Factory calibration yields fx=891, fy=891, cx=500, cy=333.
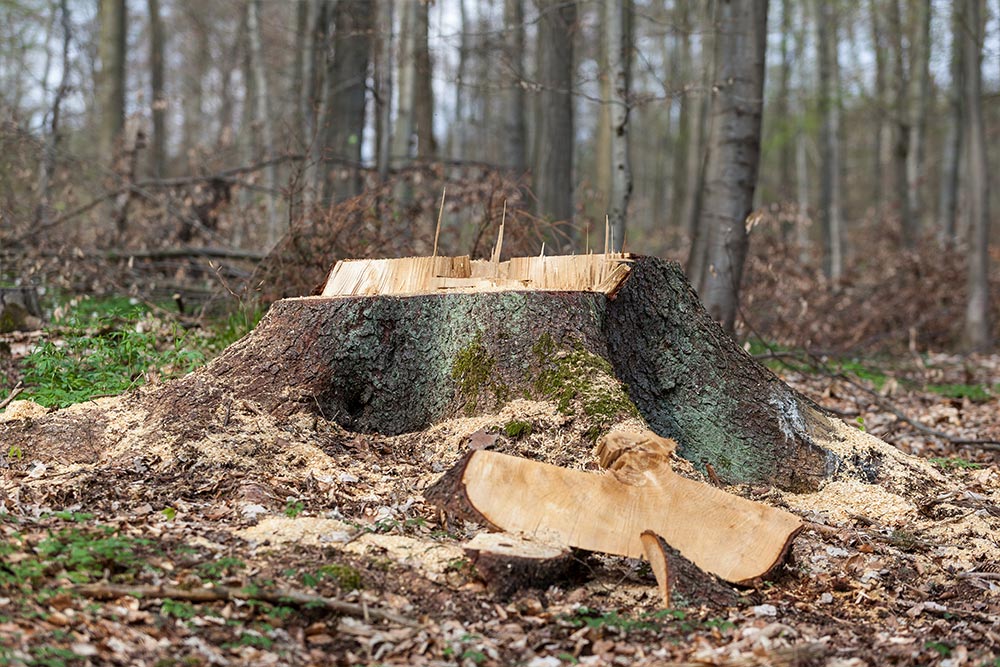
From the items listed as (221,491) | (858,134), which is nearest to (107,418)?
(221,491)

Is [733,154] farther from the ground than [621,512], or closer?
farther from the ground

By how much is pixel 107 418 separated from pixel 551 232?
4.64 meters

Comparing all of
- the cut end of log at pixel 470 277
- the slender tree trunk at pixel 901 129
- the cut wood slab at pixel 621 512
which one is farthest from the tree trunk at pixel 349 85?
the slender tree trunk at pixel 901 129

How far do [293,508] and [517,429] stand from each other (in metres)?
1.09

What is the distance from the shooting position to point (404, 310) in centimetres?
469

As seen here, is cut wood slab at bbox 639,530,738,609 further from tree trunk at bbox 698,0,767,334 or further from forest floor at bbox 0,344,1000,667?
tree trunk at bbox 698,0,767,334

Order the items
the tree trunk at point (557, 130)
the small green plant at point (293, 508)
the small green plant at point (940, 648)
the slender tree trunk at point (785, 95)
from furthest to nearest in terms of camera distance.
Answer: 1. the slender tree trunk at point (785, 95)
2. the tree trunk at point (557, 130)
3. the small green plant at point (293, 508)
4. the small green plant at point (940, 648)

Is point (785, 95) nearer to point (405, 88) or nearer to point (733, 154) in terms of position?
point (405, 88)

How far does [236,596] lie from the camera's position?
115 inches

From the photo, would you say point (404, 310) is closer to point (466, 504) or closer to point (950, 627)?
point (466, 504)

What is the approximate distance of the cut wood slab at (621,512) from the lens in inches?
137

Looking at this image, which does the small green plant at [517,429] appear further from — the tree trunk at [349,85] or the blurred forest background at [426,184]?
the tree trunk at [349,85]

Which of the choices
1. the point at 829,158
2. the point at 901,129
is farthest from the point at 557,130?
the point at 901,129

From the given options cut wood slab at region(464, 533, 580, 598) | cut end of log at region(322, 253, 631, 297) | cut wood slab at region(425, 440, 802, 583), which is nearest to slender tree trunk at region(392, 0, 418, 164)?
cut end of log at region(322, 253, 631, 297)
